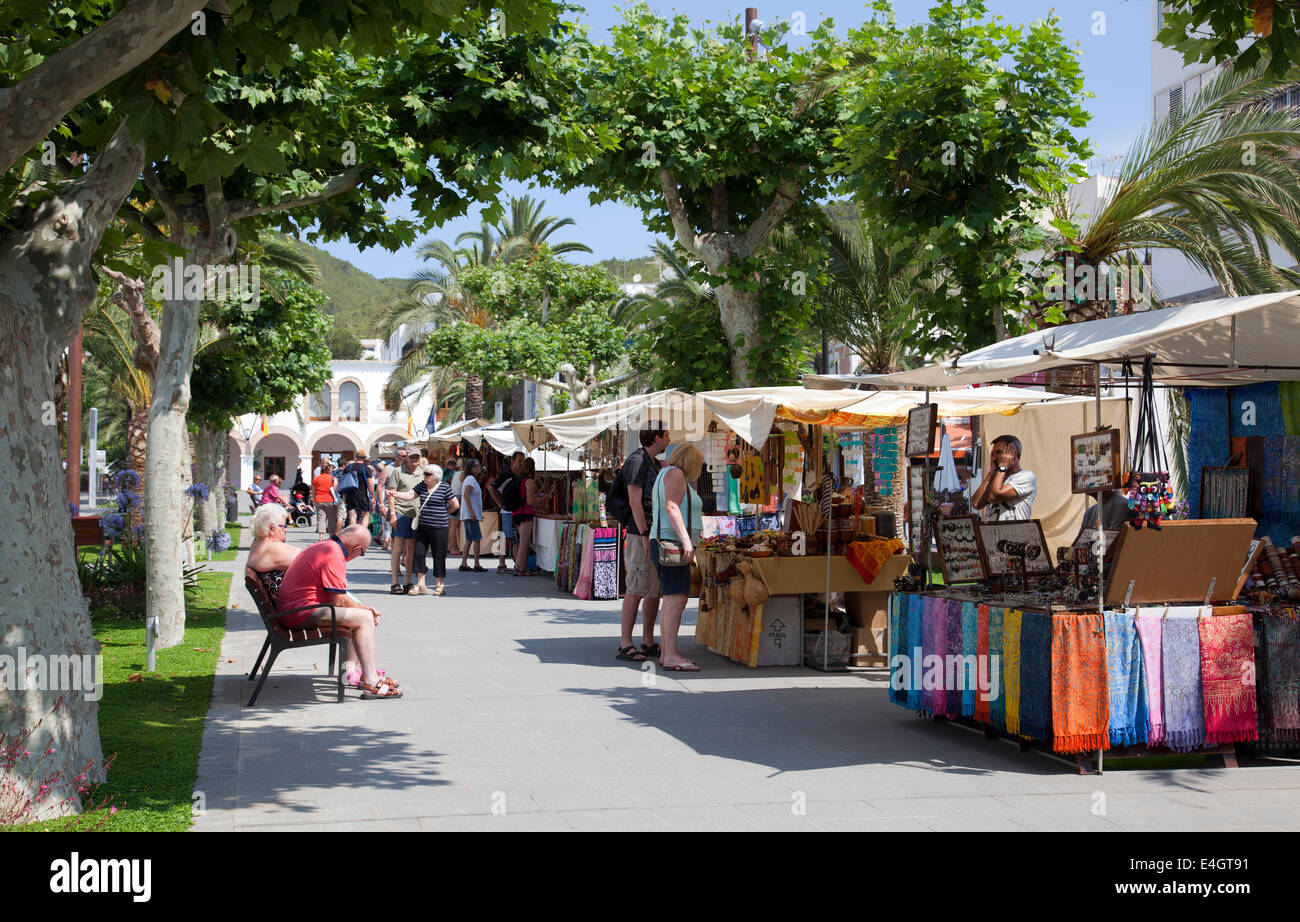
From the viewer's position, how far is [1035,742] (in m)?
6.79

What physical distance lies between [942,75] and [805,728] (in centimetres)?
674

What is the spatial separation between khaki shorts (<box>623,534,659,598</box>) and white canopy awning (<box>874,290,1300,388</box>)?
8.27 feet

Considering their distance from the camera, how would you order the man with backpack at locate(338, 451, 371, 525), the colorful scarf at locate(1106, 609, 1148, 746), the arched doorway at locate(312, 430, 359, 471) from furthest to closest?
the arched doorway at locate(312, 430, 359, 471) → the man with backpack at locate(338, 451, 371, 525) → the colorful scarf at locate(1106, 609, 1148, 746)

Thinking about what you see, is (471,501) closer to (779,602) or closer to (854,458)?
(854,458)

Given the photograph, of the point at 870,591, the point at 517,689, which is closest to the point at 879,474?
the point at 870,591

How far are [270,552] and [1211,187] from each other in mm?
10017

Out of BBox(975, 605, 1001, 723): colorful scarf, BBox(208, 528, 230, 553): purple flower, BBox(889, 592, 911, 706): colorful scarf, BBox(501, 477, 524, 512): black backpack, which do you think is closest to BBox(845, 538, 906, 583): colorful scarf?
BBox(889, 592, 911, 706): colorful scarf

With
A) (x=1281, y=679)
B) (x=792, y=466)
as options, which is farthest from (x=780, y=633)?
(x=1281, y=679)

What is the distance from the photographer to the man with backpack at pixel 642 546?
10086 millimetres

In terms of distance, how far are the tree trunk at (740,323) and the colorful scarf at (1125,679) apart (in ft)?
32.8

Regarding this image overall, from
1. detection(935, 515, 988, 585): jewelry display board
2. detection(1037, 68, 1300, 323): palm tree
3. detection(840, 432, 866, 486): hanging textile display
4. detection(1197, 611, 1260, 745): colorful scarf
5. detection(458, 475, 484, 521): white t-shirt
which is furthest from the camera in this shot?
detection(458, 475, 484, 521): white t-shirt

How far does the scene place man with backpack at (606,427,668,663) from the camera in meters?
10.1

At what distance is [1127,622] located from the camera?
6.40 meters

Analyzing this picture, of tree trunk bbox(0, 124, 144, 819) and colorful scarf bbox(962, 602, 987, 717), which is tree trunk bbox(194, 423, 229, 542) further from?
colorful scarf bbox(962, 602, 987, 717)
